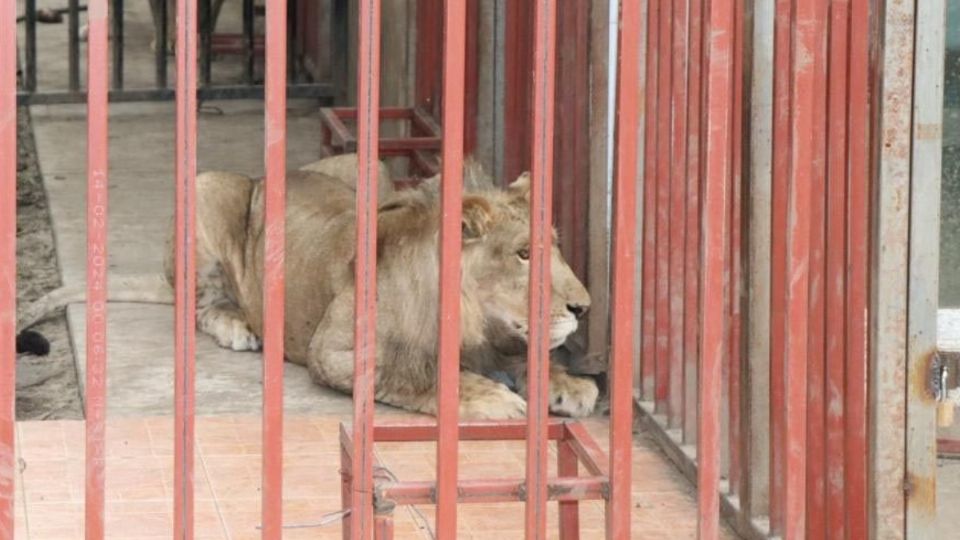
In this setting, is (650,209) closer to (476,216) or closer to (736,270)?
(476,216)

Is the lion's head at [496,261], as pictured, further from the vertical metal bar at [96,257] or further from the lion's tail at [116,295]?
the vertical metal bar at [96,257]

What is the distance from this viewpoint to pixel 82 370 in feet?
21.3

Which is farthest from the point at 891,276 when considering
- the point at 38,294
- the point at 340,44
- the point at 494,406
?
the point at 340,44

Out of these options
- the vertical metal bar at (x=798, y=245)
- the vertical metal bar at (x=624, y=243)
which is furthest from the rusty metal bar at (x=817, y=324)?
the vertical metal bar at (x=624, y=243)

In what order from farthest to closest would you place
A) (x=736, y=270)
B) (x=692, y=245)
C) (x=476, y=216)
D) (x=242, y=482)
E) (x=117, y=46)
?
1. (x=117, y=46)
2. (x=476, y=216)
3. (x=242, y=482)
4. (x=692, y=245)
5. (x=736, y=270)

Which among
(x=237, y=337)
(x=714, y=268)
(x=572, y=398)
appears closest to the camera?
(x=714, y=268)

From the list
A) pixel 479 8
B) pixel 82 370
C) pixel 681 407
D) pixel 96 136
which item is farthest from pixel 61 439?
pixel 96 136

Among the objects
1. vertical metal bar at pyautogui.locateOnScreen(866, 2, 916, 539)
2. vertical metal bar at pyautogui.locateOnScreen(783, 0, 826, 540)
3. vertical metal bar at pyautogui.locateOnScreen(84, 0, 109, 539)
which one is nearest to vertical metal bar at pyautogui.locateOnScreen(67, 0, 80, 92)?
vertical metal bar at pyautogui.locateOnScreen(866, 2, 916, 539)

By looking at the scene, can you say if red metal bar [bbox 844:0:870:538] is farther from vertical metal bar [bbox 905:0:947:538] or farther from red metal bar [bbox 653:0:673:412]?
red metal bar [bbox 653:0:673:412]

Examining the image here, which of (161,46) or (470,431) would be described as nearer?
(470,431)

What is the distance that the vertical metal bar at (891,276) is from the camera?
3.77 m

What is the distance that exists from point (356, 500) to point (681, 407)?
91.8 inches

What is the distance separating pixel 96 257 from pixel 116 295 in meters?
4.46

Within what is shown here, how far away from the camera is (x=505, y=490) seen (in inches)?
136
